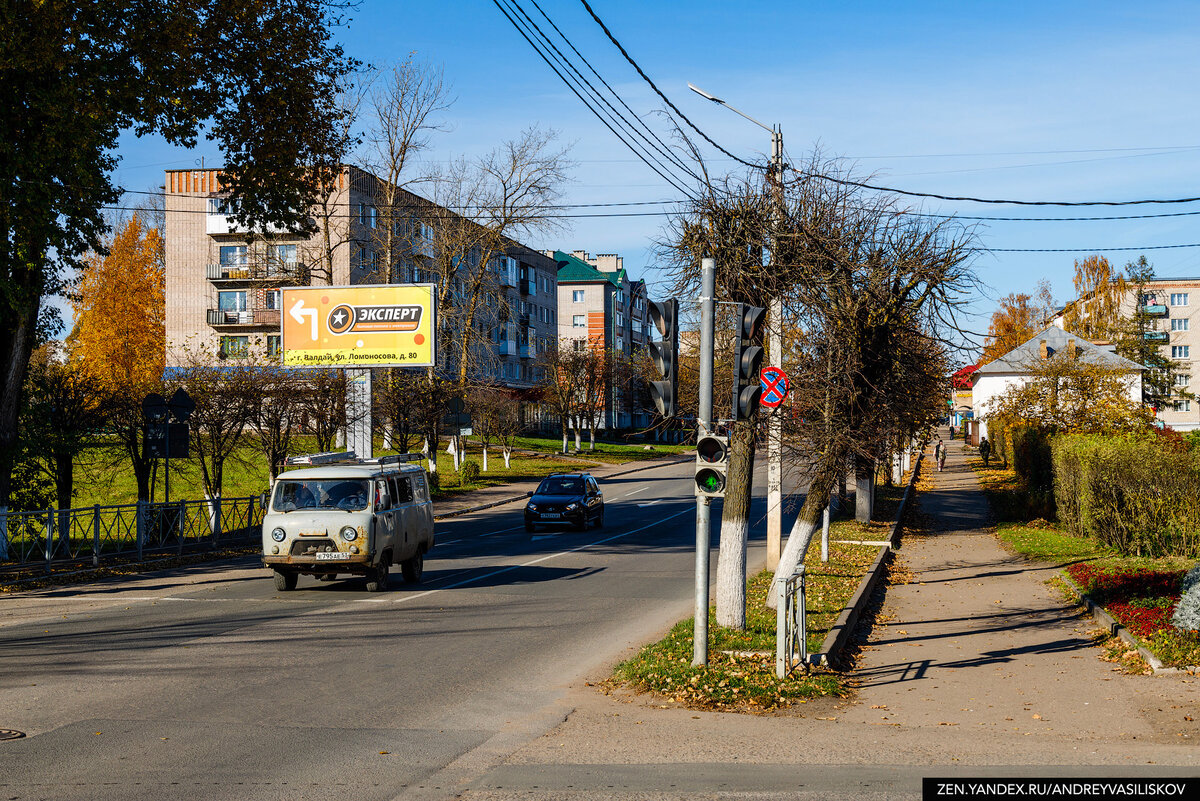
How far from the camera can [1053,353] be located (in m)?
58.1

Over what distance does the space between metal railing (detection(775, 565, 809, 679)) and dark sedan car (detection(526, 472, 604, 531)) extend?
18.8 m

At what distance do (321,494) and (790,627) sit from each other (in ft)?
30.2

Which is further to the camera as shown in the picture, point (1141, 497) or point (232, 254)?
point (232, 254)

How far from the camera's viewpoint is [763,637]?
11.6m

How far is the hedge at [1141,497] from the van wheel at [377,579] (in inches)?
546

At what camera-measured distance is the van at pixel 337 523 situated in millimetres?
16172

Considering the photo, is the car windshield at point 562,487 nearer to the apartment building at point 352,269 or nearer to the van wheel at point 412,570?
the apartment building at point 352,269

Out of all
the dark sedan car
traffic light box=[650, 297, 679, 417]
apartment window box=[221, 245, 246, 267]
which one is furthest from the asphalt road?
apartment window box=[221, 245, 246, 267]

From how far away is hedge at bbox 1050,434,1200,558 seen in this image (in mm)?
19703

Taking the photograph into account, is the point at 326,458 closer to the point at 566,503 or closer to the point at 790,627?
the point at 790,627

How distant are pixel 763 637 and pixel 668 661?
1622 millimetres

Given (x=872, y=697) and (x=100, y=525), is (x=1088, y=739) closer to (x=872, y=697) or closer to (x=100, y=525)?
(x=872, y=697)

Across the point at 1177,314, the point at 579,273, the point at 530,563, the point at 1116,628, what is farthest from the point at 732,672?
the point at 1177,314

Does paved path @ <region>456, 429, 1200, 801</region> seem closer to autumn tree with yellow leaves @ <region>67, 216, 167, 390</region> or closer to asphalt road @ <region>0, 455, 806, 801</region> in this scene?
asphalt road @ <region>0, 455, 806, 801</region>
